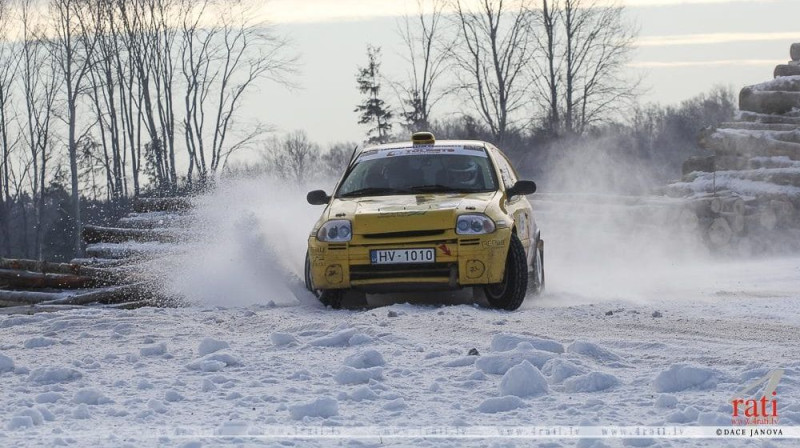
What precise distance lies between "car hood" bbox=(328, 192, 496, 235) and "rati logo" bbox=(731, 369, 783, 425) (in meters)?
4.41

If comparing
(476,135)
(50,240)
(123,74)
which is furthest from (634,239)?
(50,240)

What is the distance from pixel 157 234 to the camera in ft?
61.7

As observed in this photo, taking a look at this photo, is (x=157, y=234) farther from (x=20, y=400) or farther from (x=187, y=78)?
(x=187, y=78)

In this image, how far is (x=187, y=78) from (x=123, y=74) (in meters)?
2.92

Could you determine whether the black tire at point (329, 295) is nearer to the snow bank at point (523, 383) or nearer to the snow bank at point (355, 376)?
the snow bank at point (355, 376)

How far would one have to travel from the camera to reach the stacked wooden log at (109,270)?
42.4ft

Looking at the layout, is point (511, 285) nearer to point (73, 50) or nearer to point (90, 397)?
point (90, 397)

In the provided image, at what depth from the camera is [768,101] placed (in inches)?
1061

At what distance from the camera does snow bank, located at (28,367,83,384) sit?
680 centimetres

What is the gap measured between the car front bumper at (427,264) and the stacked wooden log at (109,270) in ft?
9.00

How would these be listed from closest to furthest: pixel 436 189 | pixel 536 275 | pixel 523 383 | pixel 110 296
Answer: pixel 523 383 < pixel 436 189 < pixel 536 275 < pixel 110 296

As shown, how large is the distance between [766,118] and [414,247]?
1868 centimetres

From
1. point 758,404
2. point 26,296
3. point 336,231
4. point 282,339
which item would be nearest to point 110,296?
point 26,296

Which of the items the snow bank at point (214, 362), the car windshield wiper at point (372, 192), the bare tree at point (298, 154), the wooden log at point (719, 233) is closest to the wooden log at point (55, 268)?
the car windshield wiper at point (372, 192)
